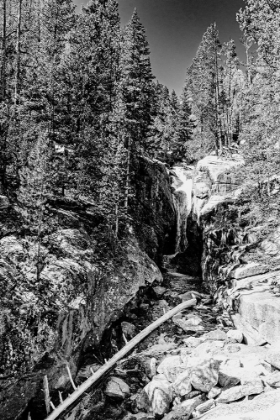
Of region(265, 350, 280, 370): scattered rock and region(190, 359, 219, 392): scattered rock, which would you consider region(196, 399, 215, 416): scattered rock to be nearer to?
region(190, 359, 219, 392): scattered rock

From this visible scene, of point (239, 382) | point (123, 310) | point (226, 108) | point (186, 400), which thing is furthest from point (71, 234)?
point (226, 108)

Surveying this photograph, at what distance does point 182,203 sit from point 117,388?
25.3 meters

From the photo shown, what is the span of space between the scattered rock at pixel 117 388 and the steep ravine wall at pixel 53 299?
5.73 feet

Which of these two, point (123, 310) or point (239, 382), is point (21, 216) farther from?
point (239, 382)

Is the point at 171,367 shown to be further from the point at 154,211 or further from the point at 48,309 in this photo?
the point at 154,211

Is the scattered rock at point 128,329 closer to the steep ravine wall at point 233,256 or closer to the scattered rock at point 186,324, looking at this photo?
the scattered rock at point 186,324

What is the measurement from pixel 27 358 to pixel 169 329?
31.2 feet

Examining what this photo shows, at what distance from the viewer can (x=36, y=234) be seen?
14.2 meters

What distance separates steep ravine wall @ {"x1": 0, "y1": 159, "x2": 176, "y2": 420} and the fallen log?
1.94 feet

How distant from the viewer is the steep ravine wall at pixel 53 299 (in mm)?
10281

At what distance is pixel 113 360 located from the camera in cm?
1368

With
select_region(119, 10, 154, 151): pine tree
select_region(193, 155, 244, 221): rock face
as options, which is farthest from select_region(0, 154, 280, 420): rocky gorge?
select_region(119, 10, 154, 151): pine tree

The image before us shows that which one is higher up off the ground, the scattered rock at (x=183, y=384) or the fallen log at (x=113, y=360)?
the scattered rock at (x=183, y=384)

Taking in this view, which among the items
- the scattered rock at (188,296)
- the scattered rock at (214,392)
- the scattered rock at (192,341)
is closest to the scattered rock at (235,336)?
the scattered rock at (192,341)
